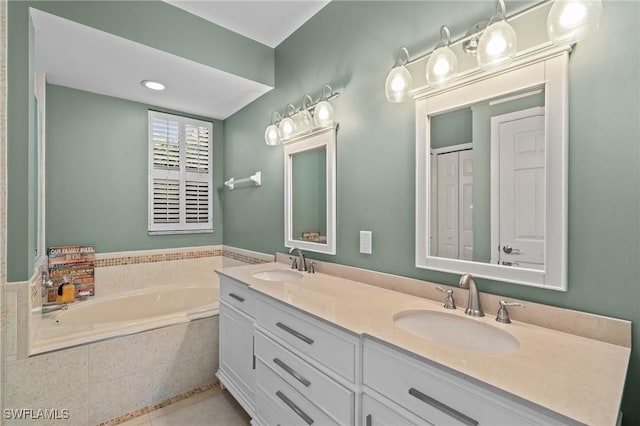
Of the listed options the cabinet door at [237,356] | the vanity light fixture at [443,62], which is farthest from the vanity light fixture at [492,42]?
the cabinet door at [237,356]

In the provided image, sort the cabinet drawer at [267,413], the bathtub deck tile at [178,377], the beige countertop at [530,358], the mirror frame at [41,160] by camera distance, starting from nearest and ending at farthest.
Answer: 1. the beige countertop at [530,358]
2. the cabinet drawer at [267,413]
3. the bathtub deck tile at [178,377]
4. the mirror frame at [41,160]

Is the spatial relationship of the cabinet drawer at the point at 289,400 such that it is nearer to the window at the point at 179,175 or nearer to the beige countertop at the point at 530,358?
the beige countertop at the point at 530,358

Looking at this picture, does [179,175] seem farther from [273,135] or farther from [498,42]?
[498,42]

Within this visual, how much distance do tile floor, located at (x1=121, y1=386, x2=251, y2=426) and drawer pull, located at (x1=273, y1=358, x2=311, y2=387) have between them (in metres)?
0.77

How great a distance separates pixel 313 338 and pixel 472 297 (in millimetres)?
655

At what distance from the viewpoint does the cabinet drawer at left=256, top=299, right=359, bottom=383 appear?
3.43 ft

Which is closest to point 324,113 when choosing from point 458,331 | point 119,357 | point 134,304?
point 458,331

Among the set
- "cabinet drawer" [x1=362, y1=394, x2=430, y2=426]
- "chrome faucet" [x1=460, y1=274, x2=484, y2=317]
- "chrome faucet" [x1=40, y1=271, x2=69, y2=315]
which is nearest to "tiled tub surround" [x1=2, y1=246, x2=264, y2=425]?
"chrome faucet" [x1=40, y1=271, x2=69, y2=315]

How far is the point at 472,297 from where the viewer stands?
116 cm

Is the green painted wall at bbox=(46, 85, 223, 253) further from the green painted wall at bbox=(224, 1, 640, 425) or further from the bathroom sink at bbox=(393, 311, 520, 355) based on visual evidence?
the bathroom sink at bbox=(393, 311, 520, 355)

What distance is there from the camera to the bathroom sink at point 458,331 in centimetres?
103

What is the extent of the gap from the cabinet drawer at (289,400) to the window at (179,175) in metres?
2.02

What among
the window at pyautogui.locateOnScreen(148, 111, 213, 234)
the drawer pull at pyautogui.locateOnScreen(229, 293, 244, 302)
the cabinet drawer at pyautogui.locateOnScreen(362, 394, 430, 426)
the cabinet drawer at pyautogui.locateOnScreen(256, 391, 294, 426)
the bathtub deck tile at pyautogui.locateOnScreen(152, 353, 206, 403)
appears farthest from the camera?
the window at pyautogui.locateOnScreen(148, 111, 213, 234)

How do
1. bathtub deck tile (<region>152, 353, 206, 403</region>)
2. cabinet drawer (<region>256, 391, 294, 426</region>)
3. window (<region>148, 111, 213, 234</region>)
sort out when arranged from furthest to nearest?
window (<region>148, 111, 213, 234</region>), bathtub deck tile (<region>152, 353, 206, 403</region>), cabinet drawer (<region>256, 391, 294, 426</region>)
